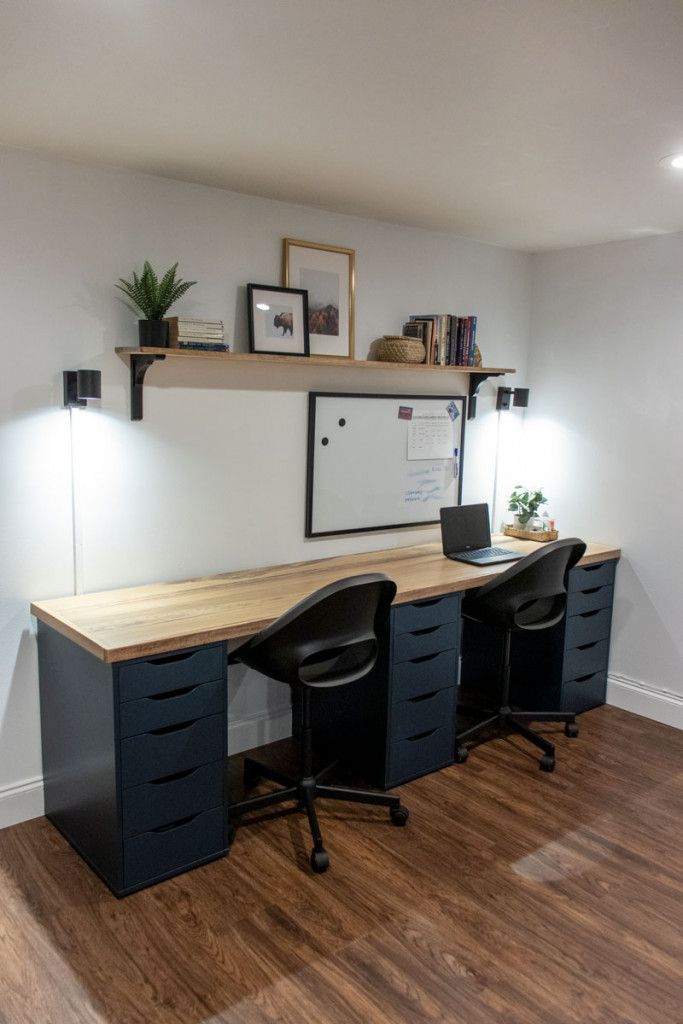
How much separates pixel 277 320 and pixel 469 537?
4.30 feet

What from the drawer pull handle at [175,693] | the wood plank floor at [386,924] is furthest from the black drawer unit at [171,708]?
the wood plank floor at [386,924]

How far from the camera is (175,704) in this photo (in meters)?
2.36

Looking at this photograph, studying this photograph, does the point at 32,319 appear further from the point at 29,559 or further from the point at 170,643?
the point at 170,643

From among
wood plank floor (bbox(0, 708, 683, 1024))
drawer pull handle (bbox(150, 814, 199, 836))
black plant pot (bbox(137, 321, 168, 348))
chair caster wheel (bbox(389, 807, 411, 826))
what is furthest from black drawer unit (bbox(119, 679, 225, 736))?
black plant pot (bbox(137, 321, 168, 348))

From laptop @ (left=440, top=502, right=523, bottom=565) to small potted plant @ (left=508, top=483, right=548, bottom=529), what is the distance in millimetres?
383

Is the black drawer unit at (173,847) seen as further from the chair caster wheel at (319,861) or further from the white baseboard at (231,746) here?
the white baseboard at (231,746)

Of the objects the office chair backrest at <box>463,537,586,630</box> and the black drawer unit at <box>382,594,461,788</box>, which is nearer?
the black drawer unit at <box>382,594,461,788</box>

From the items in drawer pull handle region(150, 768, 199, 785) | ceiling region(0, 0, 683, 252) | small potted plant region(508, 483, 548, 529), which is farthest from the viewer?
small potted plant region(508, 483, 548, 529)

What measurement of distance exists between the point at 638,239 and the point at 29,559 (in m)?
2.98

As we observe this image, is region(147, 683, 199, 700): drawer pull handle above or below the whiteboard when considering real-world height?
below

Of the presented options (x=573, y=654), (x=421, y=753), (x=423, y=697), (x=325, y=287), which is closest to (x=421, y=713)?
(x=423, y=697)

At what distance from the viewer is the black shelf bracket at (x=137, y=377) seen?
108 inches

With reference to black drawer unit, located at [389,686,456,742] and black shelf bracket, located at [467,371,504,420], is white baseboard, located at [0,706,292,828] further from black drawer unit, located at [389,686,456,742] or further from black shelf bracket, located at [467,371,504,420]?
black shelf bracket, located at [467,371,504,420]

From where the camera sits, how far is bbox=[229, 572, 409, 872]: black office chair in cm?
239
